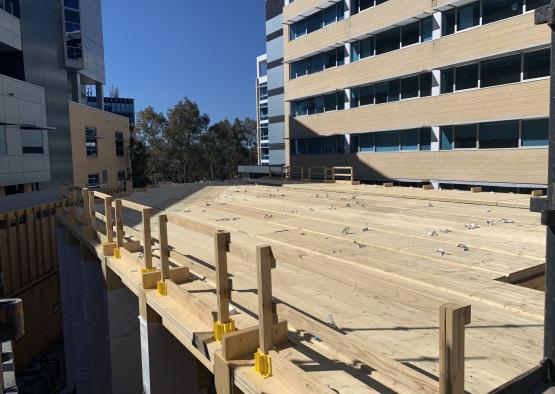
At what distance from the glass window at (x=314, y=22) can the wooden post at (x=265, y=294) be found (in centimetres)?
3552

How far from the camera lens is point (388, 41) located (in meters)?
30.2

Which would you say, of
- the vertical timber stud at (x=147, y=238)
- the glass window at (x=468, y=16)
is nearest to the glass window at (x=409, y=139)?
the glass window at (x=468, y=16)

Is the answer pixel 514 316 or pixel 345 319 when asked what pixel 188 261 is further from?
pixel 514 316

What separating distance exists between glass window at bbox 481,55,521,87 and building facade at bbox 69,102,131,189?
24.6m

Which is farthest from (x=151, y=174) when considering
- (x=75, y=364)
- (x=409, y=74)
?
(x=75, y=364)

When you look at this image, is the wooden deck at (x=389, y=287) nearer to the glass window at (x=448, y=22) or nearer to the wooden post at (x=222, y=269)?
the wooden post at (x=222, y=269)

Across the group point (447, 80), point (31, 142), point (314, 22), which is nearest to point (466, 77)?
point (447, 80)

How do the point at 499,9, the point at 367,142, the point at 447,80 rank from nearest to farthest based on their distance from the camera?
the point at 499,9 → the point at 447,80 → the point at 367,142

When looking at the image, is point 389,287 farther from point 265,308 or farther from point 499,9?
point 499,9

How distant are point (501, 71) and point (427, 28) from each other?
598 centimetres

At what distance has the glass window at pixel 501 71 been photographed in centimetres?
2233

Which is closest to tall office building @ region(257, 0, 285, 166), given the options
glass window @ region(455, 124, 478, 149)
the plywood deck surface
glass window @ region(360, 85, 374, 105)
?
glass window @ region(360, 85, 374, 105)

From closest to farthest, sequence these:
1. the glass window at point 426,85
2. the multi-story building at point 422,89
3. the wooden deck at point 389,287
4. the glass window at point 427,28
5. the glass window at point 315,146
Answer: the wooden deck at point 389,287 → the multi-story building at point 422,89 → the glass window at point 427,28 → the glass window at point 426,85 → the glass window at point 315,146

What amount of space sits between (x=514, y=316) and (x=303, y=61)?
119 ft
